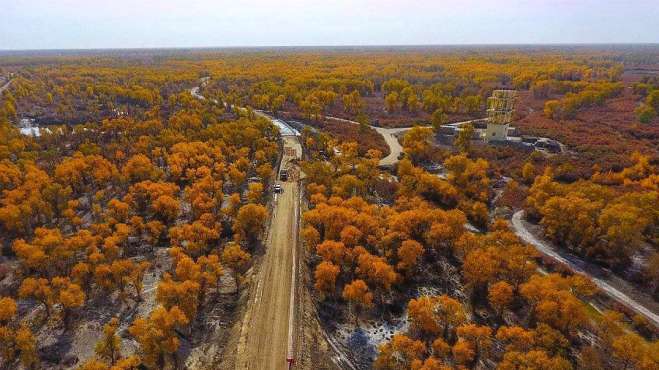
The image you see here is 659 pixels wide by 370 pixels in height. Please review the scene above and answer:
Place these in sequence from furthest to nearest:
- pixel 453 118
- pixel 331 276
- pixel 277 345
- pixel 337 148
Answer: pixel 453 118 < pixel 337 148 < pixel 331 276 < pixel 277 345

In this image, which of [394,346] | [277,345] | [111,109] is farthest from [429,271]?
[111,109]

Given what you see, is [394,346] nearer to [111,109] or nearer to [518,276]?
[518,276]

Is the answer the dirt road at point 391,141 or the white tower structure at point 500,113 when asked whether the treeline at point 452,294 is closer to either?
the dirt road at point 391,141

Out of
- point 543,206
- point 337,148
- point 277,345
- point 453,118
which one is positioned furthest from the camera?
point 453,118

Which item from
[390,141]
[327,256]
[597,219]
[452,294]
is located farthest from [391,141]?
[327,256]

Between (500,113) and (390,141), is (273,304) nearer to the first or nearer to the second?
(390,141)

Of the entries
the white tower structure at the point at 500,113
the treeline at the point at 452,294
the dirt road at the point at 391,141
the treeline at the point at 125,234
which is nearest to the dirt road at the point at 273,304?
the treeline at the point at 125,234

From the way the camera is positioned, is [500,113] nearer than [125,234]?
No
